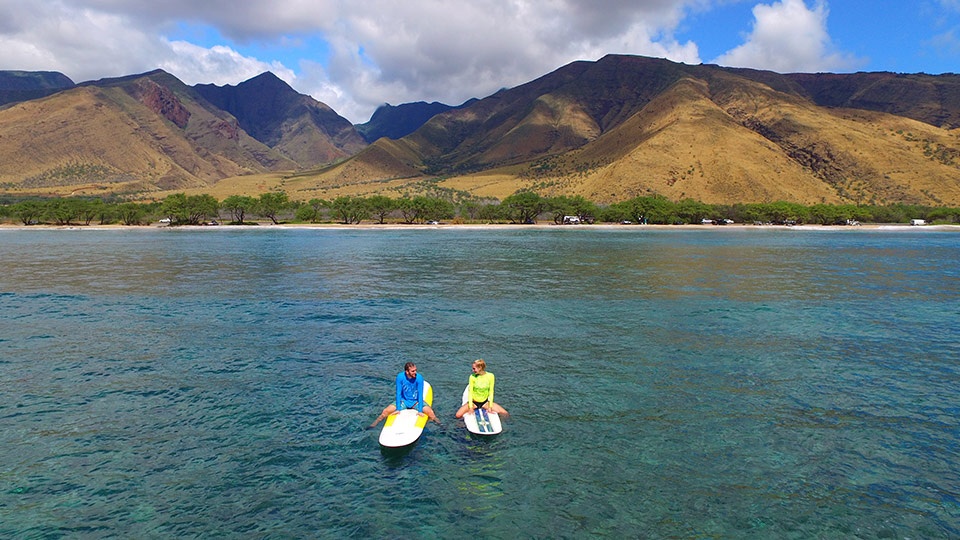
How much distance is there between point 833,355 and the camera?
23000 mm

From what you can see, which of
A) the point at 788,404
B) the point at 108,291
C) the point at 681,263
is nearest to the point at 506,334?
the point at 788,404

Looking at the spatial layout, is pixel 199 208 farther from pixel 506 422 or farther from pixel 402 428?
pixel 506 422

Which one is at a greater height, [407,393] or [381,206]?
[381,206]

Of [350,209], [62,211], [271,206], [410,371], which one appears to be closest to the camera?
[410,371]

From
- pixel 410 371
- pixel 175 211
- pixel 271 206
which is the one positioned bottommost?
pixel 410 371

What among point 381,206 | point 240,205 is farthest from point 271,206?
point 381,206

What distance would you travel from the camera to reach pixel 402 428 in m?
14.4

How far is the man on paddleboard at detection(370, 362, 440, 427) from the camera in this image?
50.4 ft

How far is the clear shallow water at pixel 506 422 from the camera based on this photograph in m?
11.3

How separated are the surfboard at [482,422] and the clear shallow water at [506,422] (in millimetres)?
322

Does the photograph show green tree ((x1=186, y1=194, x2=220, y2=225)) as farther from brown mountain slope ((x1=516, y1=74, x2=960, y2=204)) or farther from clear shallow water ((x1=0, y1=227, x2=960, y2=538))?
clear shallow water ((x1=0, y1=227, x2=960, y2=538))

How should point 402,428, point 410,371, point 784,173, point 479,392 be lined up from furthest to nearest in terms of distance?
1. point 784,173
2. point 479,392
3. point 410,371
4. point 402,428

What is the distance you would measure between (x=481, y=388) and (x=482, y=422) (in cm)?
93

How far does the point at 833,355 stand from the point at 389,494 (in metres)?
20.0
